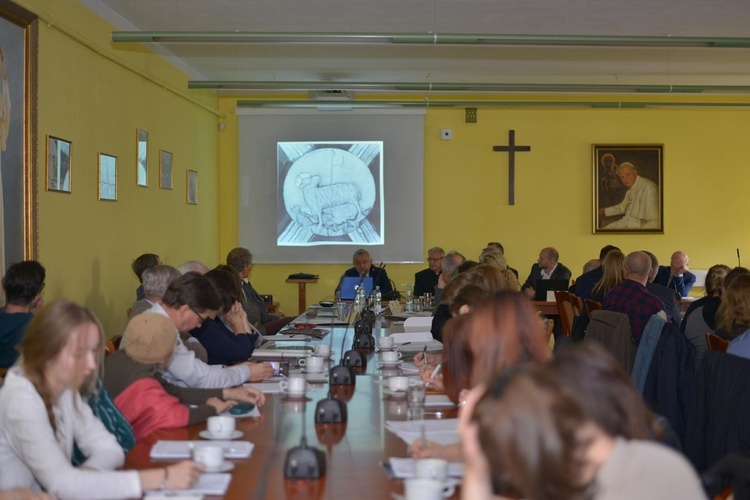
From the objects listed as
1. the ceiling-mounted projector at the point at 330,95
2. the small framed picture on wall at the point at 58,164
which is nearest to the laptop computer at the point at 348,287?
the ceiling-mounted projector at the point at 330,95

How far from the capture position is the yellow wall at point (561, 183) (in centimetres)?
1220

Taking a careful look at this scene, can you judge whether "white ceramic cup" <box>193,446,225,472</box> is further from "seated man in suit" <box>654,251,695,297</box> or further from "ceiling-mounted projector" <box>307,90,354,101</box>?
"seated man in suit" <box>654,251,695,297</box>

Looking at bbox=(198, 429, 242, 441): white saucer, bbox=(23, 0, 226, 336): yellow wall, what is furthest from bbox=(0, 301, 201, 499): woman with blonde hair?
bbox=(23, 0, 226, 336): yellow wall

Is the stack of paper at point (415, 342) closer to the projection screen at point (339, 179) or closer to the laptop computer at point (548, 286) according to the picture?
the laptop computer at point (548, 286)

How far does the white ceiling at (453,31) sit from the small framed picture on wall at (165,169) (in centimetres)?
109

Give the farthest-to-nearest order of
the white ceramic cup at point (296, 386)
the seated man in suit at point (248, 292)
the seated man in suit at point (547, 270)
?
the seated man in suit at point (547, 270) < the seated man in suit at point (248, 292) < the white ceramic cup at point (296, 386)

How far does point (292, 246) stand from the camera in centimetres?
1218

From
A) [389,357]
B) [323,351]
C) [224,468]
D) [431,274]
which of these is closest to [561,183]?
[431,274]

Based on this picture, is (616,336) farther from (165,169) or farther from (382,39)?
(165,169)

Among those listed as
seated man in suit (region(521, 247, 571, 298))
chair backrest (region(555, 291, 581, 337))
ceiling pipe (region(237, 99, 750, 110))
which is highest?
ceiling pipe (region(237, 99, 750, 110))

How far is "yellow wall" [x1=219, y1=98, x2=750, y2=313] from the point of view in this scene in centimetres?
1220

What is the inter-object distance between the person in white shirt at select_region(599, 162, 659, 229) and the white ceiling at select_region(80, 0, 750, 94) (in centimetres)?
122

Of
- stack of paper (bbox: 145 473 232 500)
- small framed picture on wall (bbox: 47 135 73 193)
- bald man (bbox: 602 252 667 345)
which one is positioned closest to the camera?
stack of paper (bbox: 145 473 232 500)

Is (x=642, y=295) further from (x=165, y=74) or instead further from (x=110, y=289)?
(x=165, y=74)
